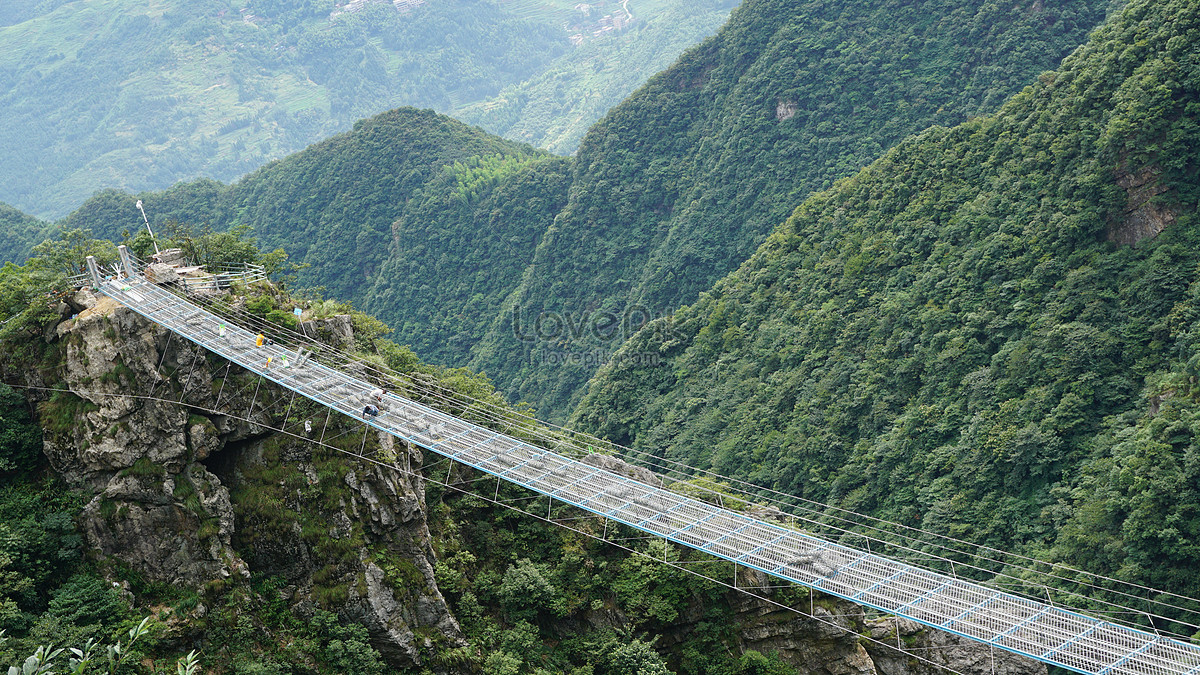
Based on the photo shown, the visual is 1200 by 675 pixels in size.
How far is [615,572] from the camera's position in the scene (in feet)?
113

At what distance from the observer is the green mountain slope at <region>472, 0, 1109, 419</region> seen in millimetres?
89750

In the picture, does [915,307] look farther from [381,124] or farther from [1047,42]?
[381,124]

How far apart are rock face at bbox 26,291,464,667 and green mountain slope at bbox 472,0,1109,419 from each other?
58487mm

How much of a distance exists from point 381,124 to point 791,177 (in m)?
54.0

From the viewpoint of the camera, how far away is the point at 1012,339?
53.0 metres

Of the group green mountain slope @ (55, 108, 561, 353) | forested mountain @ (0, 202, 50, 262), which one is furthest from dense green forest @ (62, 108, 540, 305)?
forested mountain @ (0, 202, 50, 262)

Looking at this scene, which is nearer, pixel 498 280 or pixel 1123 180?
pixel 1123 180

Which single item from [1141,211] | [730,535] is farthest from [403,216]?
[730,535]

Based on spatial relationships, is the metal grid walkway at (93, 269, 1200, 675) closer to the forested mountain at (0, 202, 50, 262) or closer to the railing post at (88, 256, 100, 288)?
the railing post at (88, 256, 100, 288)

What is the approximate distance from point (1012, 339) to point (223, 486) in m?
40.5

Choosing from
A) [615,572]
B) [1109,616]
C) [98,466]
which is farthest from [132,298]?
[1109,616]

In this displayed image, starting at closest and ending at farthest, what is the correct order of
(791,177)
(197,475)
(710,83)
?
(197,475) → (791,177) → (710,83)

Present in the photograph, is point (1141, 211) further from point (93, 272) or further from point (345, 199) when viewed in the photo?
point (345, 199)

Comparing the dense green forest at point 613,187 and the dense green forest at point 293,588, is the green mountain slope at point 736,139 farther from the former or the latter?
the dense green forest at point 293,588
